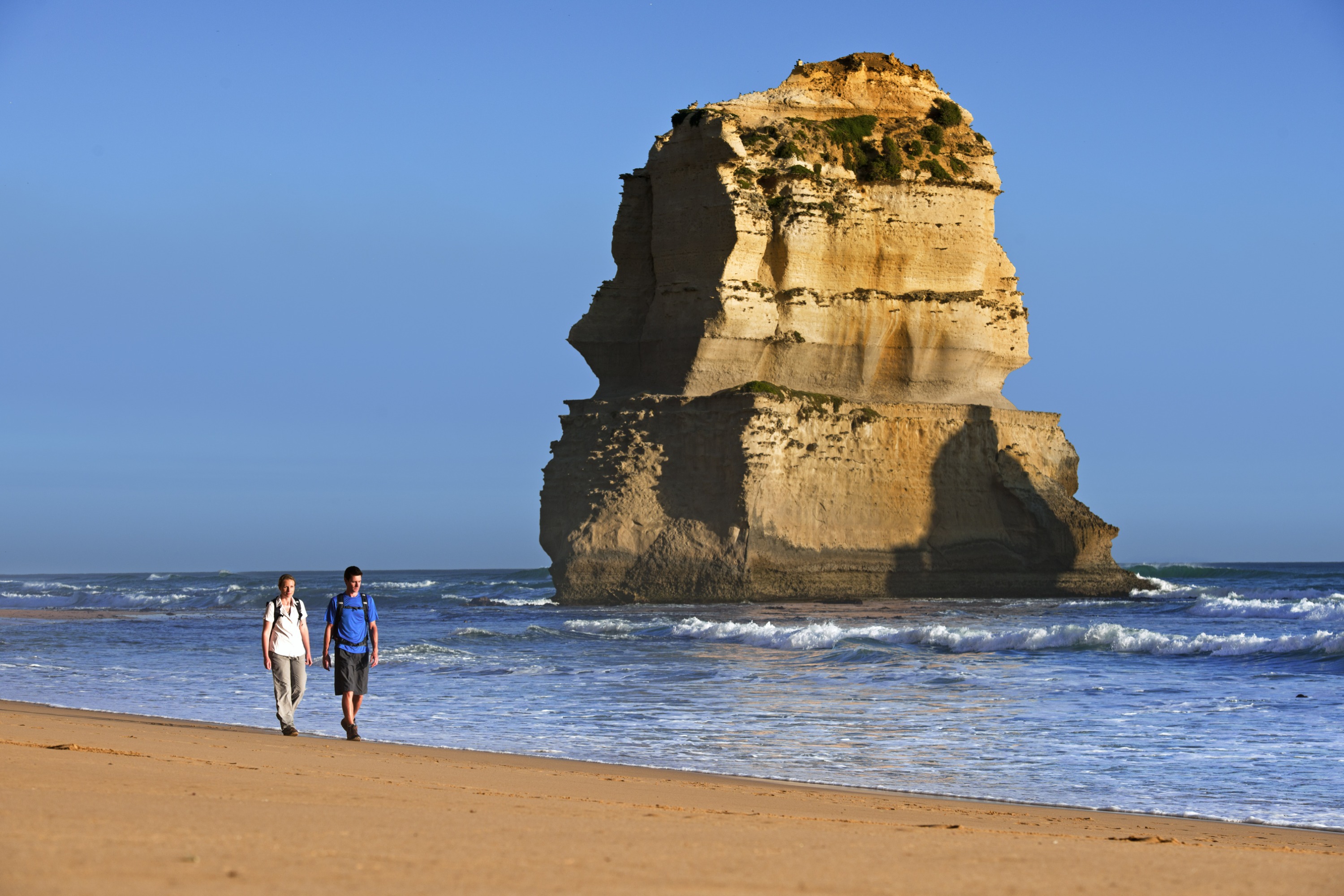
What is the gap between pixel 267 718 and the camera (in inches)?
486

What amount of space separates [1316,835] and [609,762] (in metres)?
4.95

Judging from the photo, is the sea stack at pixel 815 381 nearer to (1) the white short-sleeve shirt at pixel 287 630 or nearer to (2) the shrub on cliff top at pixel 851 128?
(2) the shrub on cliff top at pixel 851 128

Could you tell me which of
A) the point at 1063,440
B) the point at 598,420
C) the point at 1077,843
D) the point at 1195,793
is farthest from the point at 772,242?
the point at 1077,843

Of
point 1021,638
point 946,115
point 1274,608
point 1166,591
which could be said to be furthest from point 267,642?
point 1166,591

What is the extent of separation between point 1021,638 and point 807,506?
1517cm

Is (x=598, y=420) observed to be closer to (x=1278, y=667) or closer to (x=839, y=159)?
(x=839, y=159)

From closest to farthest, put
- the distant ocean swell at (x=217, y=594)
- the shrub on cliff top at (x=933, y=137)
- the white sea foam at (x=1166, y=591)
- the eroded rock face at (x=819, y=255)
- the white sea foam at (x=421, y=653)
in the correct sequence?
the white sea foam at (x=421, y=653)
the eroded rock face at (x=819, y=255)
the white sea foam at (x=1166, y=591)
the shrub on cliff top at (x=933, y=137)
the distant ocean swell at (x=217, y=594)

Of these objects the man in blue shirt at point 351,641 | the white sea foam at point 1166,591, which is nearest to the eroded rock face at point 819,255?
the white sea foam at point 1166,591

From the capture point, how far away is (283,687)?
10.6 m

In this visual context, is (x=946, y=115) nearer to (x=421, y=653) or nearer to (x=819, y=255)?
(x=819, y=255)

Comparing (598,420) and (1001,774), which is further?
(598,420)

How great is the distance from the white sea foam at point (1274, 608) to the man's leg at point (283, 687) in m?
23.4

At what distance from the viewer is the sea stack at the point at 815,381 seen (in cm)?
3481

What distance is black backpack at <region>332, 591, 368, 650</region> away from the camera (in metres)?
10.6
